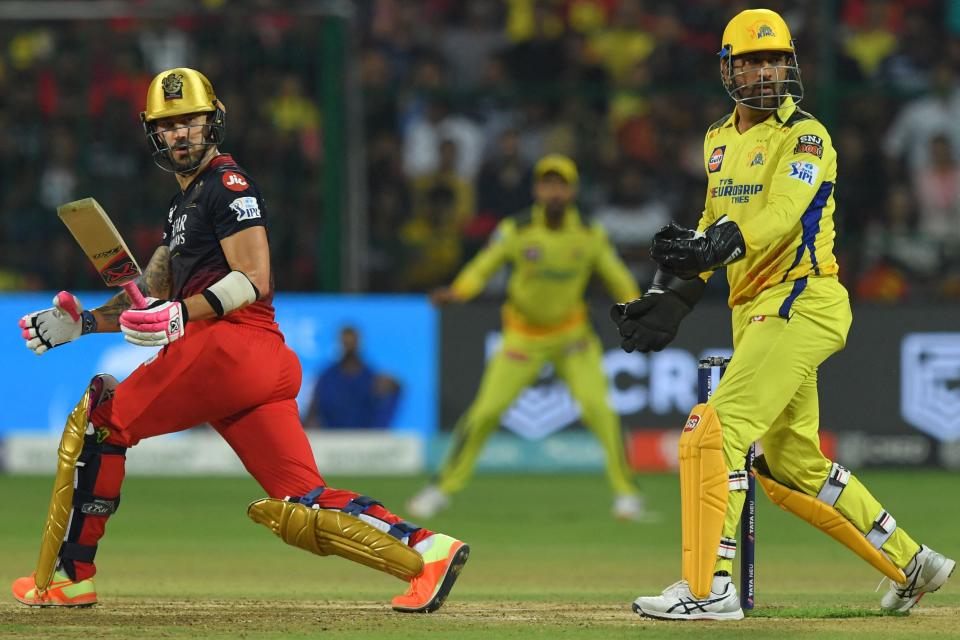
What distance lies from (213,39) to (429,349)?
11.5 feet

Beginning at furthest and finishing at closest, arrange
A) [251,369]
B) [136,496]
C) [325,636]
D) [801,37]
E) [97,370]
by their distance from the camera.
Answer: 1. [801,37]
2. [97,370]
3. [136,496]
4. [251,369]
5. [325,636]

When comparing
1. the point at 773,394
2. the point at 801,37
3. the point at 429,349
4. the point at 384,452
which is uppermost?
the point at 801,37

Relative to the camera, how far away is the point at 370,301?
14.8 metres

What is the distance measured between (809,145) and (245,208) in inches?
90.1

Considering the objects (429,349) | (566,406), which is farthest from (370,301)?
(566,406)

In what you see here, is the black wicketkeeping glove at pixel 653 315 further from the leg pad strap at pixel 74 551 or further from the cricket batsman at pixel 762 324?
the leg pad strap at pixel 74 551

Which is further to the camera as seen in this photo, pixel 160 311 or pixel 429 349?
pixel 429 349

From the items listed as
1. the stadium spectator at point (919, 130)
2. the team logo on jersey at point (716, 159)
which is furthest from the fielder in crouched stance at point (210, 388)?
the stadium spectator at point (919, 130)

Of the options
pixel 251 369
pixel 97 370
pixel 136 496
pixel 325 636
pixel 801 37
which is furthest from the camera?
pixel 801 37

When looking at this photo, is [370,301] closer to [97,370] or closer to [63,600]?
[97,370]

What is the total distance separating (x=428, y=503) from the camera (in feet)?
39.9

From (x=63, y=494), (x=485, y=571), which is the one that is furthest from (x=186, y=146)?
(x=485, y=571)

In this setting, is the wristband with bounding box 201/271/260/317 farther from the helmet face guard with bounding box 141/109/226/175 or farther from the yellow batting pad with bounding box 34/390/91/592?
the yellow batting pad with bounding box 34/390/91/592

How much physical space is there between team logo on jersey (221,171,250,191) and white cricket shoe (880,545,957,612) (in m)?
3.22
